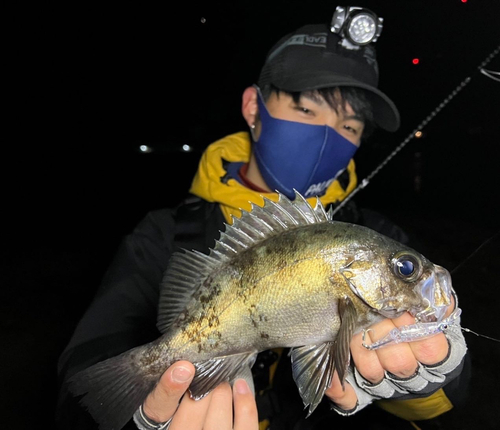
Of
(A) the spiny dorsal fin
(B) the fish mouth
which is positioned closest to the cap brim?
(A) the spiny dorsal fin

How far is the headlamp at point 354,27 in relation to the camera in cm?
233

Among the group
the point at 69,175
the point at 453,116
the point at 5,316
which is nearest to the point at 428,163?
the point at 453,116

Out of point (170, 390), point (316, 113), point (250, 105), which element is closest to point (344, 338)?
point (170, 390)

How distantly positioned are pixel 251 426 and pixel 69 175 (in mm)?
15671

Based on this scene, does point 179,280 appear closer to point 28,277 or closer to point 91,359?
point 91,359

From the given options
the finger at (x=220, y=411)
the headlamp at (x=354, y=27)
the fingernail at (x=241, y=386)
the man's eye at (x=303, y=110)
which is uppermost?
the headlamp at (x=354, y=27)

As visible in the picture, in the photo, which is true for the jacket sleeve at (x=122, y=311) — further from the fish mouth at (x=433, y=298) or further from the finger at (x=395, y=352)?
the fish mouth at (x=433, y=298)

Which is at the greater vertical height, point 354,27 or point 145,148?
point 354,27

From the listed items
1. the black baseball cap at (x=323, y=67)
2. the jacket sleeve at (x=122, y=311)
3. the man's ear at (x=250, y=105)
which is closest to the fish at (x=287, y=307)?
the jacket sleeve at (x=122, y=311)

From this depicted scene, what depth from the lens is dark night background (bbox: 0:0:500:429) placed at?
3.45 meters

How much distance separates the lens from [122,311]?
194cm

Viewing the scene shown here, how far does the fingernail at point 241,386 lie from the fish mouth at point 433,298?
0.66m

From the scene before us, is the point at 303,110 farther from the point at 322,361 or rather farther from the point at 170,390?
the point at 170,390

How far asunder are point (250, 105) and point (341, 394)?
74.8 inches
